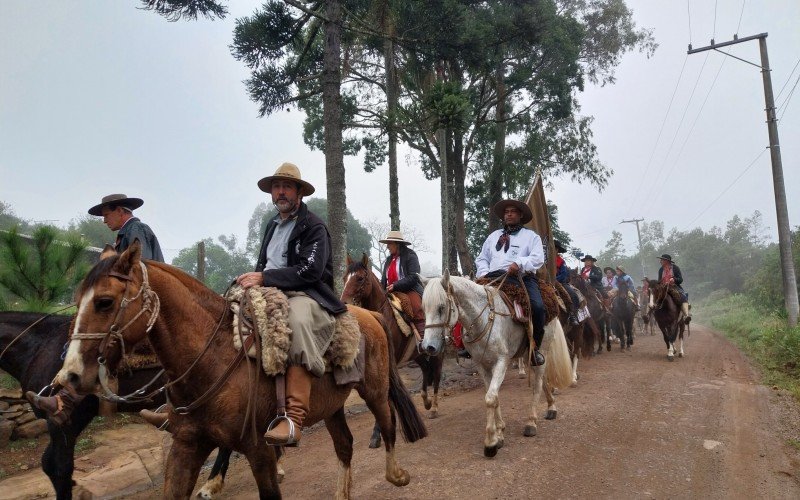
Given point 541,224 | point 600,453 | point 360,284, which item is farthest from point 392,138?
point 600,453

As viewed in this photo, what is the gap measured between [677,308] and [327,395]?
12.1m

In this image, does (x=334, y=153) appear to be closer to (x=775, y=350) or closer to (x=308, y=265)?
(x=308, y=265)

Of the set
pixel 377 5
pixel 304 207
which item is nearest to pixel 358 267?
pixel 304 207

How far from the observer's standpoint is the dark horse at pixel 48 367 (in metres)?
4.20

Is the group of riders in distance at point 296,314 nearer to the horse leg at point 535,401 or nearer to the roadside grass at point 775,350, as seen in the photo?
the horse leg at point 535,401

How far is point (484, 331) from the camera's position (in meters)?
6.08

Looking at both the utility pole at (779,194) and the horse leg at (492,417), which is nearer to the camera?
the horse leg at (492,417)

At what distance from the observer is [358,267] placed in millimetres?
7027

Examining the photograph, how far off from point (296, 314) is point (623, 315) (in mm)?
14760

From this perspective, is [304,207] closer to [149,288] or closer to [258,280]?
[258,280]

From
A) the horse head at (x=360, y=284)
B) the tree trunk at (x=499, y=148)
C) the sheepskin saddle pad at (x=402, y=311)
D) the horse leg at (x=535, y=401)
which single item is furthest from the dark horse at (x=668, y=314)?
the horse head at (x=360, y=284)

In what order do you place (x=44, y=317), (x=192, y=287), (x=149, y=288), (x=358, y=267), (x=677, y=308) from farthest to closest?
(x=677, y=308) → (x=358, y=267) → (x=44, y=317) → (x=192, y=287) → (x=149, y=288)

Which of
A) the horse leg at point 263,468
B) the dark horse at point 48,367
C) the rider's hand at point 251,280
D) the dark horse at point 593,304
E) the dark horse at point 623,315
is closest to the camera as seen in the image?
the horse leg at point 263,468

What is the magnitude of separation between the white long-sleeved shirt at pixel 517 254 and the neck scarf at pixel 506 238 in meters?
0.04
